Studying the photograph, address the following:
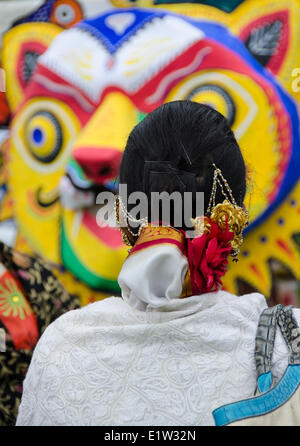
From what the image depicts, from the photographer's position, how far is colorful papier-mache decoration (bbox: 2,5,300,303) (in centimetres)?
208

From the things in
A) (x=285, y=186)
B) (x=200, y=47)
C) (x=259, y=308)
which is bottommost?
(x=285, y=186)

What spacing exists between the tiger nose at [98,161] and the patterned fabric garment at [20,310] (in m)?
0.64

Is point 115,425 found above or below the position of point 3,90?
below

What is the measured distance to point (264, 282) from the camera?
2.16 m

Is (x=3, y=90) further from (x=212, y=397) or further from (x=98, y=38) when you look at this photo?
(x=212, y=397)

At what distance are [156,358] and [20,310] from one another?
60 cm

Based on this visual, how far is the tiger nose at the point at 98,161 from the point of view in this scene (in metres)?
2.09

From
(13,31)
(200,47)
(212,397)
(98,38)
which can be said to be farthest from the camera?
(13,31)

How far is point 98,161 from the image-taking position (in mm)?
2104

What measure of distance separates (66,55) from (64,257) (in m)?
0.71

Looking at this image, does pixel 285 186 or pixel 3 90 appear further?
pixel 3 90

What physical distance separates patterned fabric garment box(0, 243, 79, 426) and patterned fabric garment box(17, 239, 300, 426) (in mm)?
431

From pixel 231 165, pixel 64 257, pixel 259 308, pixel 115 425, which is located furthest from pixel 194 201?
pixel 64 257

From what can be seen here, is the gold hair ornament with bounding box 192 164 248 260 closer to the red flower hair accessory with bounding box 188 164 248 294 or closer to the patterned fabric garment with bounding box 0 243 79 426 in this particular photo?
the red flower hair accessory with bounding box 188 164 248 294
